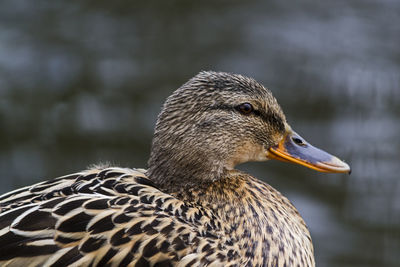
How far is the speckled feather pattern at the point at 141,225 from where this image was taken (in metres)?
3.38

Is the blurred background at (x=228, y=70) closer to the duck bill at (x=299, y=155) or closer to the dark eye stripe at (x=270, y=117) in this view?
the duck bill at (x=299, y=155)

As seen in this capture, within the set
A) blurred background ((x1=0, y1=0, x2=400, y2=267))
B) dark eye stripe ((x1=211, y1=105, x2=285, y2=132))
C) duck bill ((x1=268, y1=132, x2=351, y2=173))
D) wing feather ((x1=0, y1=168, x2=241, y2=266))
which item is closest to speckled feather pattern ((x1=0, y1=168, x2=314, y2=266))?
wing feather ((x1=0, y1=168, x2=241, y2=266))

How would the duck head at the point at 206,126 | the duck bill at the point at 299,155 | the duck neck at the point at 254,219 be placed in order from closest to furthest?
the duck neck at the point at 254,219
the duck head at the point at 206,126
the duck bill at the point at 299,155

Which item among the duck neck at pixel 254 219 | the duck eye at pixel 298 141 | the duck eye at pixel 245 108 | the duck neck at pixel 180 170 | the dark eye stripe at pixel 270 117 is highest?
the duck eye at pixel 245 108

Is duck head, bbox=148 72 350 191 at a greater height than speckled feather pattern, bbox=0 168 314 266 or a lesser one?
greater

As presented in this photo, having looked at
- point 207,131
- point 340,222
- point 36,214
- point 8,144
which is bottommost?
point 340,222

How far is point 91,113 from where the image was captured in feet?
22.5

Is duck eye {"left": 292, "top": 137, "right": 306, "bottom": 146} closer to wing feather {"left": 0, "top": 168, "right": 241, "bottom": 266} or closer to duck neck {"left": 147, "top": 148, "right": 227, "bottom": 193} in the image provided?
duck neck {"left": 147, "top": 148, "right": 227, "bottom": 193}

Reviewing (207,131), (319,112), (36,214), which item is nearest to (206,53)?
(319,112)

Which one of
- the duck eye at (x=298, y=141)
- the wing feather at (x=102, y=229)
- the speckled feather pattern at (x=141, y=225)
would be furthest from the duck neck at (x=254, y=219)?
the duck eye at (x=298, y=141)

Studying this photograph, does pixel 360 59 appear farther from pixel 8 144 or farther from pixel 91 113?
pixel 8 144

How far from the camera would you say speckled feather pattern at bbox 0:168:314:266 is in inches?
133

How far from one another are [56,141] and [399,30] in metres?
3.45

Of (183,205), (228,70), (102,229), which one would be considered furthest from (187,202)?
(228,70)
